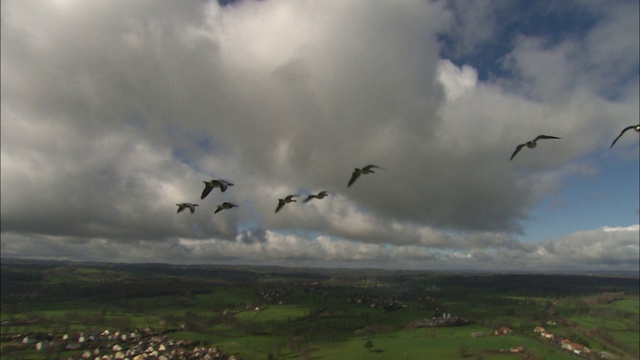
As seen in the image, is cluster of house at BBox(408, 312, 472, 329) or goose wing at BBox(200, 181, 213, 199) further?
cluster of house at BBox(408, 312, 472, 329)

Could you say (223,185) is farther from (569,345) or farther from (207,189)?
(569,345)

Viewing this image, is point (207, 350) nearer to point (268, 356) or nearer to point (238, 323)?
point (268, 356)

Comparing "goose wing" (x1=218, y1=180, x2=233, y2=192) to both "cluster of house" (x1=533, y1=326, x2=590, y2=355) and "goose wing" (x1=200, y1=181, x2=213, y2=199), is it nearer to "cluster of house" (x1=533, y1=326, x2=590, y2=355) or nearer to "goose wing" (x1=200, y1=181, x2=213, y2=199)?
"goose wing" (x1=200, y1=181, x2=213, y2=199)

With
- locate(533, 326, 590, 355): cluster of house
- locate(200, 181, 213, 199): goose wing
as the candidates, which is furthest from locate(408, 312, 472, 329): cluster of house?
locate(200, 181, 213, 199): goose wing

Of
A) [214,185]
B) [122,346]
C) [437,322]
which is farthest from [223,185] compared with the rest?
[437,322]

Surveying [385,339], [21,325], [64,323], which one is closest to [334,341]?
[385,339]

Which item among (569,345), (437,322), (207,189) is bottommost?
(569,345)

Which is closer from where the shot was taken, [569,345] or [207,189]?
[207,189]

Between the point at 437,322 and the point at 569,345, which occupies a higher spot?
the point at 437,322

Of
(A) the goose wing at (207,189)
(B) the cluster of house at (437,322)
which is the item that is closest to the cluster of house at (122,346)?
(B) the cluster of house at (437,322)

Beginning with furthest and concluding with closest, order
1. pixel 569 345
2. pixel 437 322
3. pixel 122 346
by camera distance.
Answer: pixel 437 322, pixel 569 345, pixel 122 346
